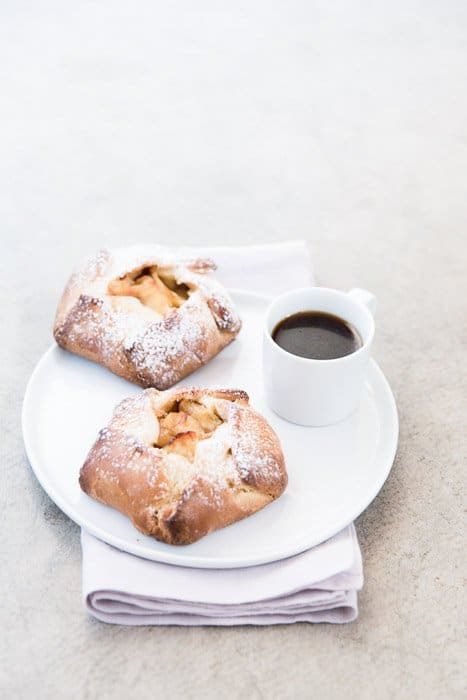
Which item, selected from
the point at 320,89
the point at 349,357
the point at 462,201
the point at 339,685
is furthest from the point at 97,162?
the point at 339,685

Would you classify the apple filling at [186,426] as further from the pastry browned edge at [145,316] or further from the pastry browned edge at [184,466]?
the pastry browned edge at [145,316]

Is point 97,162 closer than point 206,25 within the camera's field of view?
Yes

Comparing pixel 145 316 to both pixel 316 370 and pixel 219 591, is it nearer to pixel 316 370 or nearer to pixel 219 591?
pixel 316 370

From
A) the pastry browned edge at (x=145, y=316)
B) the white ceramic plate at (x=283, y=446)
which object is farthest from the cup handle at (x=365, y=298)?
the pastry browned edge at (x=145, y=316)

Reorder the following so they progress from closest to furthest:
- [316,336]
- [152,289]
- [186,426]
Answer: [186,426] < [316,336] < [152,289]

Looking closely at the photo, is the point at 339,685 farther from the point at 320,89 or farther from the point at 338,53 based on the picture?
the point at 338,53

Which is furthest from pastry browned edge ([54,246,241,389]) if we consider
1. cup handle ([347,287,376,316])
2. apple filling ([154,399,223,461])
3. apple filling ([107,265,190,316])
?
cup handle ([347,287,376,316])

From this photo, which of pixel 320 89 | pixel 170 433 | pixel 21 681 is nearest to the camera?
pixel 21 681

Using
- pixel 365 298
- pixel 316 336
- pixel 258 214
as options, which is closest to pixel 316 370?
pixel 316 336
